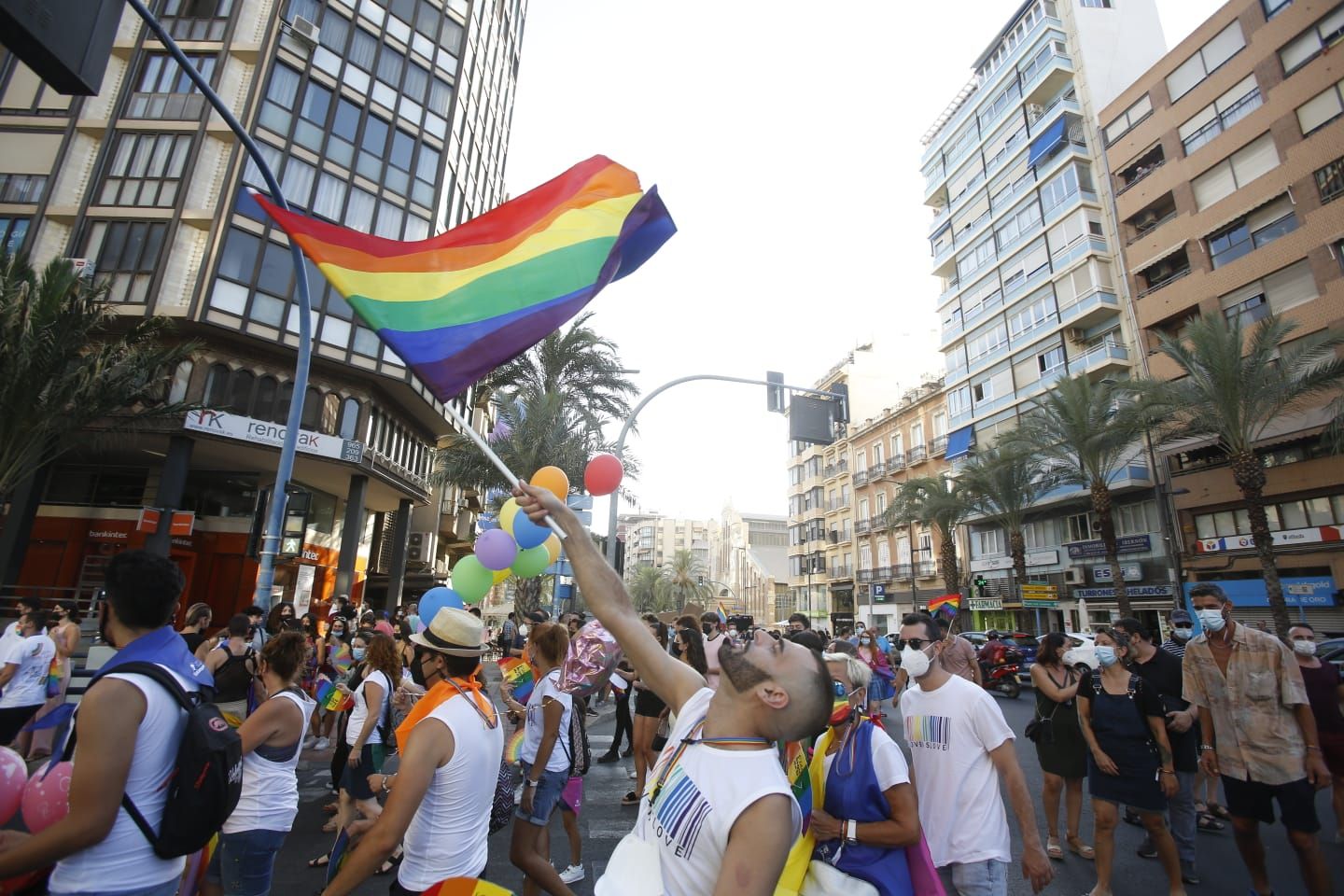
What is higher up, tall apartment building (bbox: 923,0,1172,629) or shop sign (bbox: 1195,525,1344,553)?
tall apartment building (bbox: 923,0,1172,629)

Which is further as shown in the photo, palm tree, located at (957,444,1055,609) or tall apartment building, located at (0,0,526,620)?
palm tree, located at (957,444,1055,609)

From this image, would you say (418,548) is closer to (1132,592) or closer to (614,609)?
(614,609)

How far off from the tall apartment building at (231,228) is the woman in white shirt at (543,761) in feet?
52.1

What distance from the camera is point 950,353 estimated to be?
40188 mm

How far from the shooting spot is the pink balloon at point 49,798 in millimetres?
2166

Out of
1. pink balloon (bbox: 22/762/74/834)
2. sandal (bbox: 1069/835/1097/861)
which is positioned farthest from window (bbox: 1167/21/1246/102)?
pink balloon (bbox: 22/762/74/834)

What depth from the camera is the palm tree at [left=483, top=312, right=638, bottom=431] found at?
69.9 ft

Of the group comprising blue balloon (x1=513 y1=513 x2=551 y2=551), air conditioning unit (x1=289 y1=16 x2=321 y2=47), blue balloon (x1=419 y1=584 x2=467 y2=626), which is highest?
air conditioning unit (x1=289 y1=16 x2=321 y2=47)

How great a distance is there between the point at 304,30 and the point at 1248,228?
33.5m

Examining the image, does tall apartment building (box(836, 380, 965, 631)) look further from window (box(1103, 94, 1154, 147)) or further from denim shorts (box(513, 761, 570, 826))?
denim shorts (box(513, 761, 570, 826))

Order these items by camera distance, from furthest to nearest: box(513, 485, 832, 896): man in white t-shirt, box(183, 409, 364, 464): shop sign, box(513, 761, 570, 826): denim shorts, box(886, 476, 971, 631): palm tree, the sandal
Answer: box(886, 476, 971, 631): palm tree
box(183, 409, 364, 464): shop sign
the sandal
box(513, 761, 570, 826): denim shorts
box(513, 485, 832, 896): man in white t-shirt

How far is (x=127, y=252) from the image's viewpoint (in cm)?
1875

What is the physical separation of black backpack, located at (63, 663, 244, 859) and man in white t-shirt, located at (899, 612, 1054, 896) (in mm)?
3102

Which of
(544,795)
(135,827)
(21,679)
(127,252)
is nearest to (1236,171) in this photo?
(544,795)
